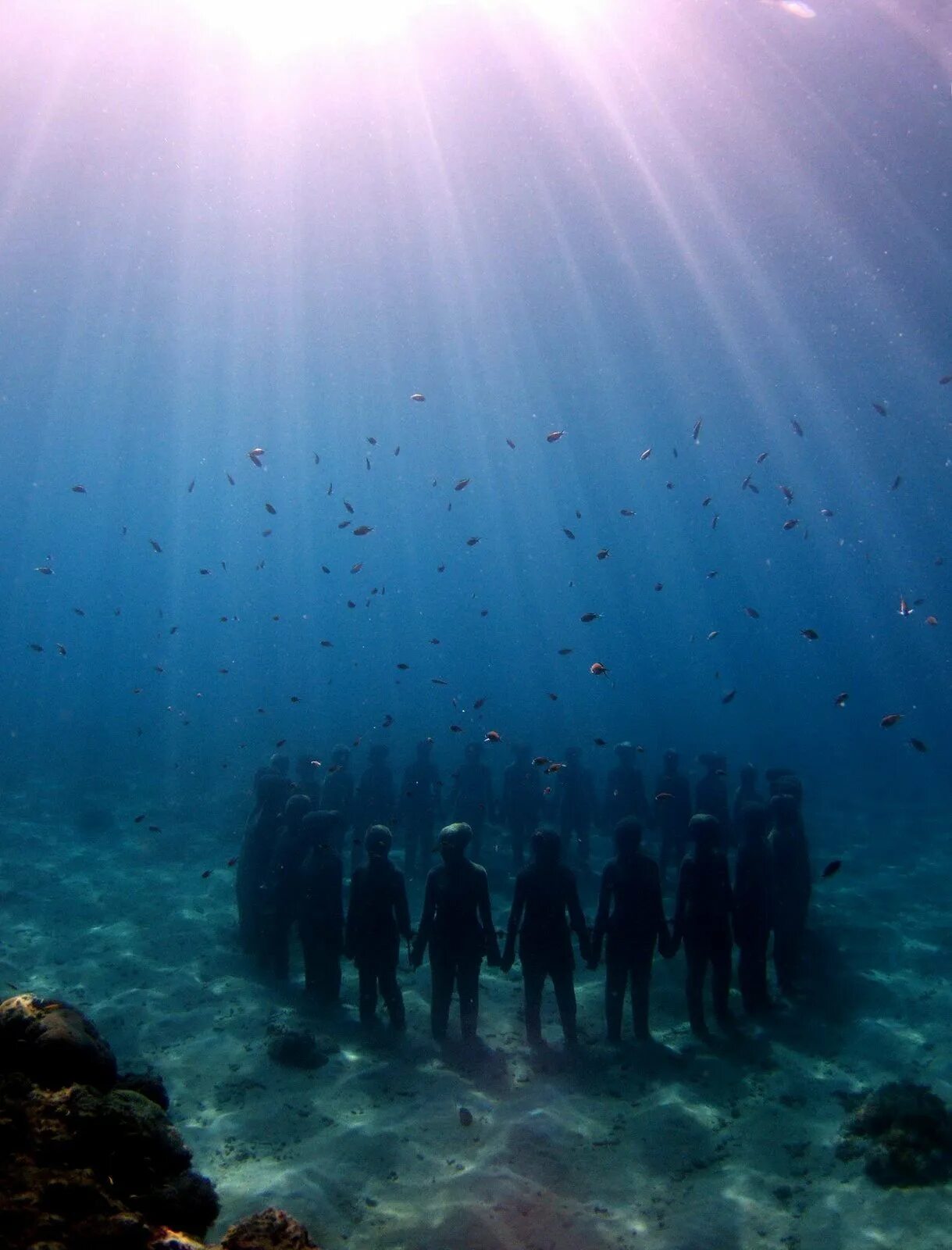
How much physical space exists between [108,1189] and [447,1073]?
514 cm

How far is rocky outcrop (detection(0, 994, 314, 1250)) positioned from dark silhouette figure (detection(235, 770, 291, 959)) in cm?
677

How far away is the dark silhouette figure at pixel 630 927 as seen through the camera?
728cm

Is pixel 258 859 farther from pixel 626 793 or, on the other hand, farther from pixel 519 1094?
pixel 626 793

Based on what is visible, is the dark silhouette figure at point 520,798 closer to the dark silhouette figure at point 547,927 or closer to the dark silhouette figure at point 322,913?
the dark silhouette figure at point 322,913

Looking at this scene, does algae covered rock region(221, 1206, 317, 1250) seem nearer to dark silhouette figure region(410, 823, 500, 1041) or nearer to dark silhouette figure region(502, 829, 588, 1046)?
dark silhouette figure region(410, 823, 500, 1041)

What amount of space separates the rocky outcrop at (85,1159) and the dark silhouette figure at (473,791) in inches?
A: 432

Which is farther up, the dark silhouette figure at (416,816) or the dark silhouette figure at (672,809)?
the dark silhouette figure at (416,816)

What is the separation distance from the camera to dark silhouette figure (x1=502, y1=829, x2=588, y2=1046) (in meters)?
7.23

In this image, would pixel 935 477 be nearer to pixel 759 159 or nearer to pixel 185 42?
pixel 759 159

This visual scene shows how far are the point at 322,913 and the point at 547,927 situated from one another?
108 inches

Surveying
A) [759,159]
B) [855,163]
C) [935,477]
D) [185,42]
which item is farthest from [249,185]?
[935,477]

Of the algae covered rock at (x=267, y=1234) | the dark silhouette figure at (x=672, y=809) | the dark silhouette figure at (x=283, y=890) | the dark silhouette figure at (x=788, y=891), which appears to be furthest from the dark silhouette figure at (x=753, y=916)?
the algae covered rock at (x=267, y=1234)

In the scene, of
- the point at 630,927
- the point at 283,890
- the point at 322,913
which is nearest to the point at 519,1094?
the point at 630,927

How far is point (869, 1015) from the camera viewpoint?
8.12 metres
